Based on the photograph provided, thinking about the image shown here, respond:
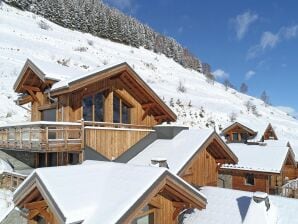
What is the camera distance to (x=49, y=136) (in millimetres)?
15328

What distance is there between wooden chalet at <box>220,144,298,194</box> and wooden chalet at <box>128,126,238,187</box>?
11.4 metres

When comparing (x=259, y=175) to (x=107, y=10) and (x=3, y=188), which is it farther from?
(x=107, y=10)

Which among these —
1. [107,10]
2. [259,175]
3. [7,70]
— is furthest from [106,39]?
[259,175]

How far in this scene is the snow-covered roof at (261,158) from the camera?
2910 cm

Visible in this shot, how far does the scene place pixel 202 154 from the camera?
1827 cm

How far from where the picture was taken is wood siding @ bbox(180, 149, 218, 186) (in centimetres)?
1723

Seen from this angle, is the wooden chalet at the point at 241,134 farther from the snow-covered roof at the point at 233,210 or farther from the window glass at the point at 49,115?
the window glass at the point at 49,115

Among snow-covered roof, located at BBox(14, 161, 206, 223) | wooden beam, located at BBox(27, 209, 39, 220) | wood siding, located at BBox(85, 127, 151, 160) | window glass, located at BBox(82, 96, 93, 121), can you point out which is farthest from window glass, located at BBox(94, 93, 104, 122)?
wooden beam, located at BBox(27, 209, 39, 220)

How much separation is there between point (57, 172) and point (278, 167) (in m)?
23.7

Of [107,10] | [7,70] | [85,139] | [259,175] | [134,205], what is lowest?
[259,175]

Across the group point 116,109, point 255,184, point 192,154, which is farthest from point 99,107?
point 255,184

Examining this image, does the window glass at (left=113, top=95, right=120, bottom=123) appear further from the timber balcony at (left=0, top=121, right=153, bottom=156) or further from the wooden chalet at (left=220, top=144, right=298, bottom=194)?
the wooden chalet at (left=220, top=144, right=298, bottom=194)

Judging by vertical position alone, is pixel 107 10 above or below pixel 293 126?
above

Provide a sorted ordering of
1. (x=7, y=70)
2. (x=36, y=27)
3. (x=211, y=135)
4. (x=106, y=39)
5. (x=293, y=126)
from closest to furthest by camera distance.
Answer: (x=211, y=135), (x=7, y=70), (x=36, y=27), (x=293, y=126), (x=106, y=39)
